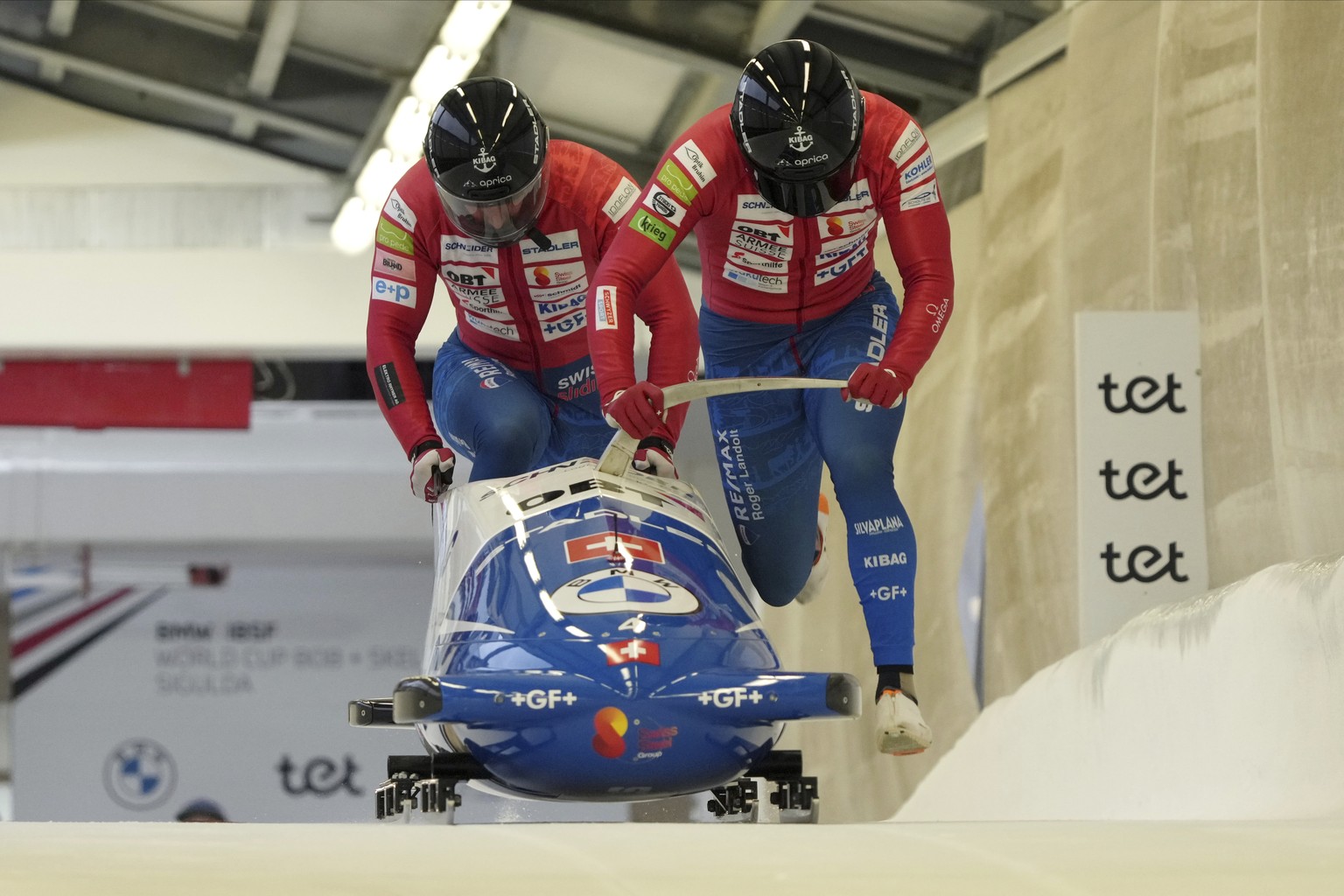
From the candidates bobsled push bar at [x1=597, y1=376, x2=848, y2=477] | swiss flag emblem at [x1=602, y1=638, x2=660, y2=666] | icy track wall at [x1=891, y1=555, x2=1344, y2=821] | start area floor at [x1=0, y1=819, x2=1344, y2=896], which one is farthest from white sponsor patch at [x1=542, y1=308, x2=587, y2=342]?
start area floor at [x1=0, y1=819, x2=1344, y2=896]

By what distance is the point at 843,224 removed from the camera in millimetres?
3420

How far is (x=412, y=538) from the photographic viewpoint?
1318cm

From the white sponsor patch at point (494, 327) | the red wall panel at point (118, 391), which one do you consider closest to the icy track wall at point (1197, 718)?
the white sponsor patch at point (494, 327)

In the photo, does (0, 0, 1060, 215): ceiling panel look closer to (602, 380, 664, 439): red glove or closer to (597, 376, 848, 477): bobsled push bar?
(597, 376, 848, 477): bobsled push bar

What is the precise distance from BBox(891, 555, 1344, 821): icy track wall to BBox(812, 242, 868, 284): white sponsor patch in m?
1.12

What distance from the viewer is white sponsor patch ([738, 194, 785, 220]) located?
3375 millimetres

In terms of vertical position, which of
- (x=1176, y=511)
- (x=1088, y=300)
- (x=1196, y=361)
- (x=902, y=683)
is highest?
(x=1088, y=300)

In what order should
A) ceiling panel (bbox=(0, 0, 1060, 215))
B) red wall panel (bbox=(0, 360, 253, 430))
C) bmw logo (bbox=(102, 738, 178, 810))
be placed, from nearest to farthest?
ceiling panel (bbox=(0, 0, 1060, 215)) < red wall panel (bbox=(0, 360, 253, 430)) < bmw logo (bbox=(102, 738, 178, 810))

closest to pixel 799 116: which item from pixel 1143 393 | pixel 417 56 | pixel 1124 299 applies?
pixel 1143 393

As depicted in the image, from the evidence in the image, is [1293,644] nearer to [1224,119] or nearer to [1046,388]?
[1224,119]

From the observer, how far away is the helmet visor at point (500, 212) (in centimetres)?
341

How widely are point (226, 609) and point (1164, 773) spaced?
36.7 ft

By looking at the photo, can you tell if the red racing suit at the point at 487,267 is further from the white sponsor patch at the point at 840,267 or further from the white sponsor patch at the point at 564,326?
the white sponsor patch at the point at 840,267

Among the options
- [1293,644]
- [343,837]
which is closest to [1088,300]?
[1293,644]
